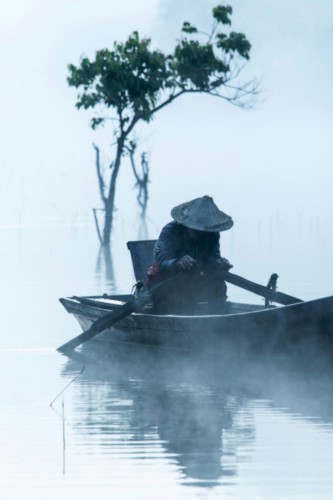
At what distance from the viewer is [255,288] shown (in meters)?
13.3

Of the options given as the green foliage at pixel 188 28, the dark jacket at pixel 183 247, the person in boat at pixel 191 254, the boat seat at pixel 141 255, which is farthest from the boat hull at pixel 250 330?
the green foliage at pixel 188 28

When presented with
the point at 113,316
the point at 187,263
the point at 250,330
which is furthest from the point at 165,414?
the point at 113,316

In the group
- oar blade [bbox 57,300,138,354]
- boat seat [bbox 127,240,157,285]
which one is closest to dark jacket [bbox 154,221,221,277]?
oar blade [bbox 57,300,138,354]

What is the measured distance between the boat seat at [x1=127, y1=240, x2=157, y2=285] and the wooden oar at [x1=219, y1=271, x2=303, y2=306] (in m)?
2.20

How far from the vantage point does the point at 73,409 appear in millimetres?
10344

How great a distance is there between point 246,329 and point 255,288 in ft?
5.98

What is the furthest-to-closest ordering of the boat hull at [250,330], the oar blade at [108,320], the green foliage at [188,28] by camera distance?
1. the green foliage at [188,28]
2. the oar blade at [108,320]
3. the boat hull at [250,330]

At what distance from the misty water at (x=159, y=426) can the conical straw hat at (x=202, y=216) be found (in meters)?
1.21

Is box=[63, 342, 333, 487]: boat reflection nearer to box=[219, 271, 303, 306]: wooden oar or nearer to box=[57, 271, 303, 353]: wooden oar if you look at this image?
box=[57, 271, 303, 353]: wooden oar

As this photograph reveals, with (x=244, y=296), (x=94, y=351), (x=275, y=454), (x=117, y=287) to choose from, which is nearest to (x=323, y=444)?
(x=275, y=454)

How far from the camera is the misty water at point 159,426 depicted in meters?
7.61

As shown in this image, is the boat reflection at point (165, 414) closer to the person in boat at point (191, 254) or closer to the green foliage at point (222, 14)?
Answer: the person in boat at point (191, 254)

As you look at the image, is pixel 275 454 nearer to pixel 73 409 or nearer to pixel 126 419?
pixel 126 419

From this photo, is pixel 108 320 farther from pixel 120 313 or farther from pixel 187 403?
pixel 187 403
